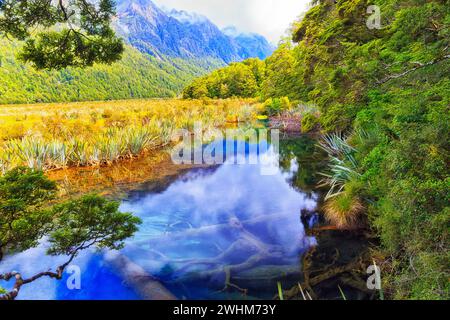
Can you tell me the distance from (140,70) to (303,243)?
110 meters

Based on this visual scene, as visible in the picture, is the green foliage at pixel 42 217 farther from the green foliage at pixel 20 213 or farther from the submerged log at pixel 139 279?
the submerged log at pixel 139 279

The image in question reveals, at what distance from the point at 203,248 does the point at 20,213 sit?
2.97 metres

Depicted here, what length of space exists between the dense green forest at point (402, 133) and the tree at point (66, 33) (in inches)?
171

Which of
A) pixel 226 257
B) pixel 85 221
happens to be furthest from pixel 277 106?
pixel 85 221

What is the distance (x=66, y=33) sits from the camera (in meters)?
4.79

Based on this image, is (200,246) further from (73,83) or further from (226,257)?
(73,83)

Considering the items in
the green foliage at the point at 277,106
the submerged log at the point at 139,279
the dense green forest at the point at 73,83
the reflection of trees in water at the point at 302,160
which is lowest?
the submerged log at the point at 139,279

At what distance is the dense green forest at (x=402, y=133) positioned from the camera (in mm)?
2988

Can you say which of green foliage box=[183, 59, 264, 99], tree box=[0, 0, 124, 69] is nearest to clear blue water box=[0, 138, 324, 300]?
tree box=[0, 0, 124, 69]


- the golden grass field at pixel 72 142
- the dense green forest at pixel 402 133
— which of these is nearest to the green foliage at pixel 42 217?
the dense green forest at pixel 402 133

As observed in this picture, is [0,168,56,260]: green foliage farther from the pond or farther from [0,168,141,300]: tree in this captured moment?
the pond

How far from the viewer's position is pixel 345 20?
7.27 m

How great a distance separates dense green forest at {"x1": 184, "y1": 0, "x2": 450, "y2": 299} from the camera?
2.99 metres

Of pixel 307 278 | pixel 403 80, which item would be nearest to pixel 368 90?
pixel 403 80
